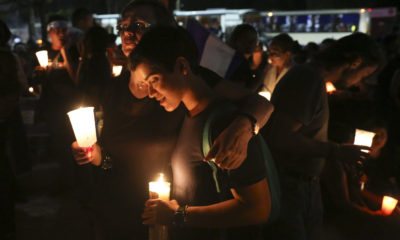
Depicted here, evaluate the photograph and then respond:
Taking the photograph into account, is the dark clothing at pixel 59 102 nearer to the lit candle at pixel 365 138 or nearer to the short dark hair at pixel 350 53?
the short dark hair at pixel 350 53

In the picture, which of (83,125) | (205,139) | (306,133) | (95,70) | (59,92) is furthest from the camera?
(59,92)

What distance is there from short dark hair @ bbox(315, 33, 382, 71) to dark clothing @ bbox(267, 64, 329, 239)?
196 mm

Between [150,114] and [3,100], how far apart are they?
2267 millimetres

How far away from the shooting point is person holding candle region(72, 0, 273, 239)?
7.09 feet

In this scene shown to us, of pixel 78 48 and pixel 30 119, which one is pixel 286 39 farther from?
pixel 30 119

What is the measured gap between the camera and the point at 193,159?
1748mm

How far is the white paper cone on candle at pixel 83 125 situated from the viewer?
78.9 inches

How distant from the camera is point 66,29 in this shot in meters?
5.06

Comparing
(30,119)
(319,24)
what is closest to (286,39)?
(30,119)

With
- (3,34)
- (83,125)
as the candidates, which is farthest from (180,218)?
(3,34)

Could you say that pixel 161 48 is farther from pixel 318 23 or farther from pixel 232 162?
pixel 318 23

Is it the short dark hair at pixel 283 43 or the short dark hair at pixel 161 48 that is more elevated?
the short dark hair at pixel 161 48

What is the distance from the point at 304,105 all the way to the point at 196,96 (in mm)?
945

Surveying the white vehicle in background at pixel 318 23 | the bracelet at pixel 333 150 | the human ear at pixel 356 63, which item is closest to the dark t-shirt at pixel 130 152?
the bracelet at pixel 333 150
